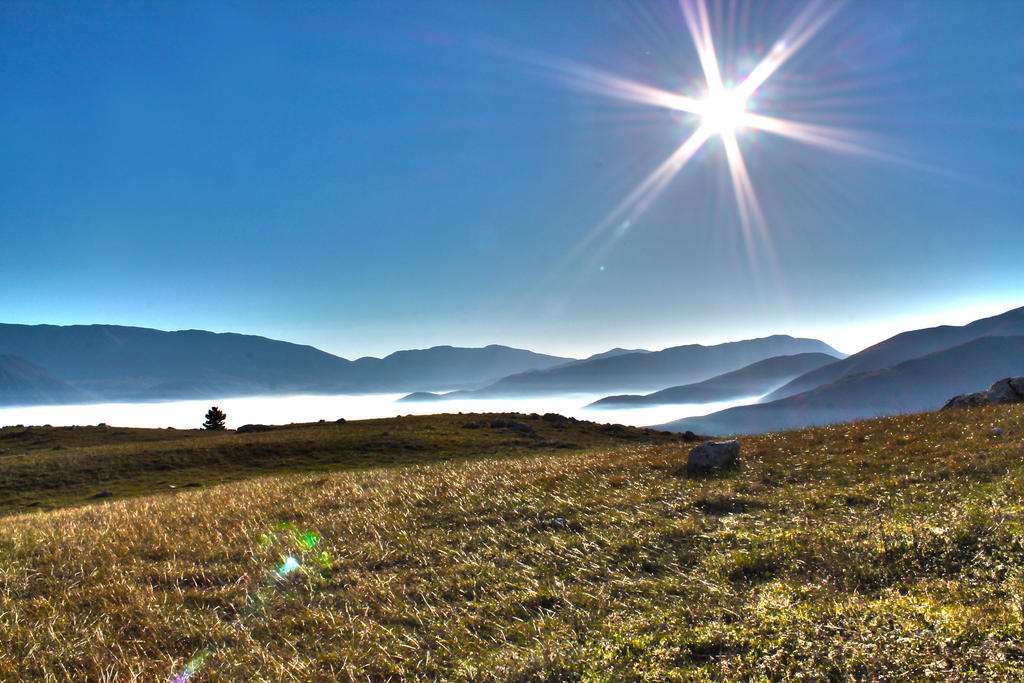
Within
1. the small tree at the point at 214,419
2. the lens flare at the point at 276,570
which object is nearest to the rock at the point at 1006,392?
the lens flare at the point at 276,570

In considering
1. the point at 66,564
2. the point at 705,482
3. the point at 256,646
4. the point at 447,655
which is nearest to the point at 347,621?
the point at 256,646

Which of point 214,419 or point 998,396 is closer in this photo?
point 998,396

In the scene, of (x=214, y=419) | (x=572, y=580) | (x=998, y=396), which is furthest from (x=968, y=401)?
(x=214, y=419)

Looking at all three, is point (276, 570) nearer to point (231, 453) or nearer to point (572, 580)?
point (572, 580)

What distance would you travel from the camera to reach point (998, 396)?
27422 mm

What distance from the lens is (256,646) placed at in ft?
24.6

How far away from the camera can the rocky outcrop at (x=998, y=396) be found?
27.0 metres

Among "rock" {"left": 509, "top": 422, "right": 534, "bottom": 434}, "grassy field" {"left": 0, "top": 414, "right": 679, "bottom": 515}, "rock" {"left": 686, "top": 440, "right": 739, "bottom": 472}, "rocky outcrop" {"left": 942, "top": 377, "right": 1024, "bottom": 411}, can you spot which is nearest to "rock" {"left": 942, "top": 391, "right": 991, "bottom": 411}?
"rocky outcrop" {"left": 942, "top": 377, "right": 1024, "bottom": 411}

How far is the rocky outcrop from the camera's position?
26953 millimetres

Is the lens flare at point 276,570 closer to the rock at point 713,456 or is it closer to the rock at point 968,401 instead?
the rock at point 713,456

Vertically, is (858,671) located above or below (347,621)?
above

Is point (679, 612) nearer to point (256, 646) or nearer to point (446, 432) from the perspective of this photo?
point (256, 646)

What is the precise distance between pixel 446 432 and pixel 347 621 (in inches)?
2334

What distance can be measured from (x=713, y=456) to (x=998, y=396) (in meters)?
21.7
